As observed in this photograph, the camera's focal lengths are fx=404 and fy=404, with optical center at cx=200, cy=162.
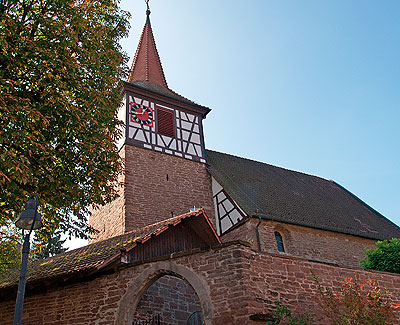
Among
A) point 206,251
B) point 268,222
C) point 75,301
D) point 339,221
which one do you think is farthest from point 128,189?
point 339,221

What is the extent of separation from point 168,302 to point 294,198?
9.15 meters

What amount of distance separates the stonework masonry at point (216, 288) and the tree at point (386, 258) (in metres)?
2.11

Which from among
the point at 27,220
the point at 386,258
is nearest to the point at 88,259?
the point at 27,220

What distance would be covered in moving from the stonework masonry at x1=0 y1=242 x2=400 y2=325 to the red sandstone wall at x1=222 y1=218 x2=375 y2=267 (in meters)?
5.15

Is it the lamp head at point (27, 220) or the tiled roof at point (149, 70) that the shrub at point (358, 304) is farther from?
the tiled roof at point (149, 70)

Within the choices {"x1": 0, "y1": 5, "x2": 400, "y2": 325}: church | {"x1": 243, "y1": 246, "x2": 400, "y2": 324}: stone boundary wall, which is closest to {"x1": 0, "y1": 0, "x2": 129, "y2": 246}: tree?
{"x1": 0, "y1": 5, "x2": 400, "y2": 325}: church

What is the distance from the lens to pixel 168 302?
1030 cm

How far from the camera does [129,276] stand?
830cm

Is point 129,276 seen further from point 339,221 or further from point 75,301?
point 339,221

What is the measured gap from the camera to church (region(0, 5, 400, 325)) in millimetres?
7812

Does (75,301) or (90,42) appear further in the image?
(90,42)

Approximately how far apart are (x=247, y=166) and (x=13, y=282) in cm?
1278

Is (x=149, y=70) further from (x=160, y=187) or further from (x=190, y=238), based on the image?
(x=190, y=238)

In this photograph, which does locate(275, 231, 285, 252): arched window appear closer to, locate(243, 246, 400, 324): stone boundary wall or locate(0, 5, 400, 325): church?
locate(0, 5, 400, 325): church
